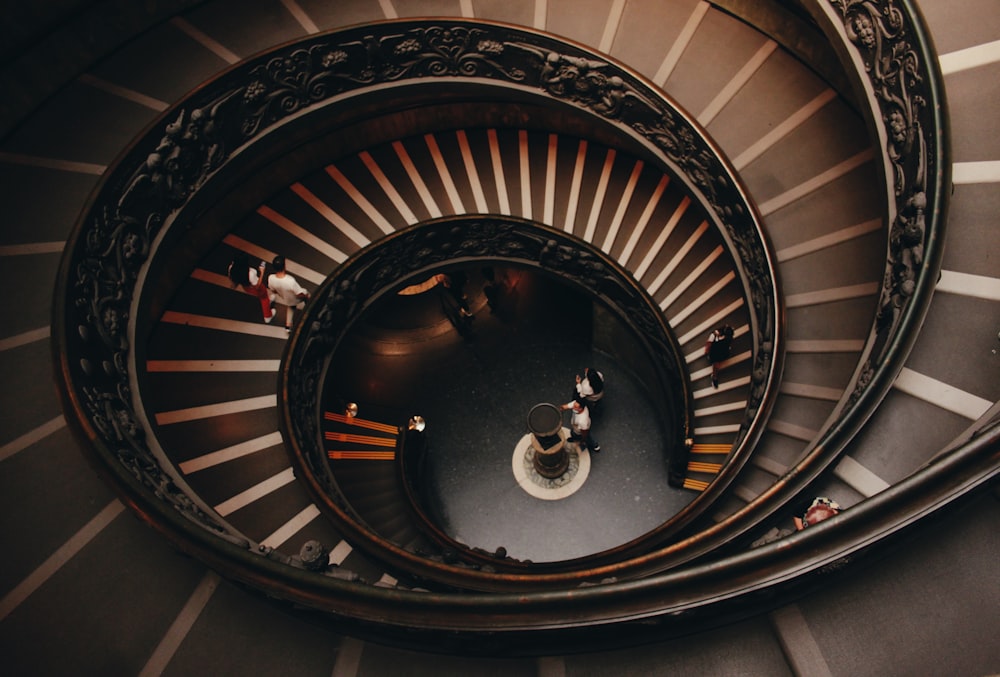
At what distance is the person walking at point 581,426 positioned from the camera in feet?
32.7

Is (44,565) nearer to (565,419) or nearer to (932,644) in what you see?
(932,644)

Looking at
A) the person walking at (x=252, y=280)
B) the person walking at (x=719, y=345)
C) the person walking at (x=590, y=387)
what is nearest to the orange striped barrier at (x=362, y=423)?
the person walking at (x=252, y=280)

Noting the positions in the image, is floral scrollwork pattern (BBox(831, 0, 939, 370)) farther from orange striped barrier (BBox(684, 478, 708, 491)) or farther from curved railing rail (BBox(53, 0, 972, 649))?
orange striped barrier (BBox(684, 478, 708, 491))

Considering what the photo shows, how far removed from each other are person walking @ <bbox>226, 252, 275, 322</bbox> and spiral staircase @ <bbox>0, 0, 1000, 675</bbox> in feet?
1.40

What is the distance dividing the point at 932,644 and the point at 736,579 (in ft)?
3.21

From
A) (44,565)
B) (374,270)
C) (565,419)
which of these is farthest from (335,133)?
(44,565)

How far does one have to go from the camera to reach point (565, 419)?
11.3 m

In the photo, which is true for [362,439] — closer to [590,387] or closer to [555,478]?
[555,478]

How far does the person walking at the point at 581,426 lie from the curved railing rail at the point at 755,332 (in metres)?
3.57

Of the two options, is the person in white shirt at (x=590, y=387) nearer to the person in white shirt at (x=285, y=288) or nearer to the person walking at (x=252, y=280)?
the person in white shirt at (x=285, y=288)

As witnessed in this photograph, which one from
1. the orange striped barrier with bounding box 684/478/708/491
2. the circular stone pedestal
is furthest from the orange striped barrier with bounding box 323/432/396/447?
the orange striped barrier with bounding box 684/478/708/491

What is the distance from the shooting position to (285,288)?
7891 mm

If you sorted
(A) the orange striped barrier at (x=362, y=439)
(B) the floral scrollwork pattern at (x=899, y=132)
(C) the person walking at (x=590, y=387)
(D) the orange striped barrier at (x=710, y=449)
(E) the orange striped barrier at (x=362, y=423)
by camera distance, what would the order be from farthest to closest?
(E) the orange striped barrier at (x=362, y=423) < (A) the orange striped barrier at (x=362, y=439) < (C) the person walking at (x=590, y=387) < (D) the orange striped barrier at (x=710, y=449) < (B) the floral scrollwork pattern at (x=899, y=132)

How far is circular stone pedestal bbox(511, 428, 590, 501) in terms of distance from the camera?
34.0 feet
